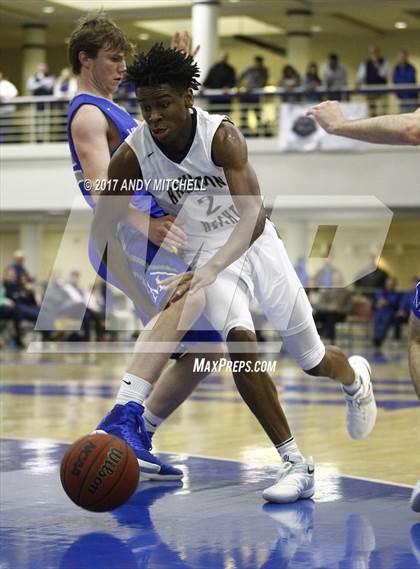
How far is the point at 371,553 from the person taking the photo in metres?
4.09

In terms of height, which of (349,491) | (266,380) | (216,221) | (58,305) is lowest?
(58,305)

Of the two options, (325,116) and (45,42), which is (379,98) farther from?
(325,116)

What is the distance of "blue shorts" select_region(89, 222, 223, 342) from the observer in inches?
208

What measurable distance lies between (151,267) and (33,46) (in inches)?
1034

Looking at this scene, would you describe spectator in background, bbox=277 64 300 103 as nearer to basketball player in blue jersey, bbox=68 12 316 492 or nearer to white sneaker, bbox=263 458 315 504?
basketball player in blue jersey, bbox=68 12 316 492

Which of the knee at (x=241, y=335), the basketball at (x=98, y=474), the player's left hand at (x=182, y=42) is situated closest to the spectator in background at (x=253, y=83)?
the player's left hand at (x=182, y=42)

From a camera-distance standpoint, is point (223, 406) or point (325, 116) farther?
point (223, 406)

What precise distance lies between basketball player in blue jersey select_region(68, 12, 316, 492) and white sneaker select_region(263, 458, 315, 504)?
13 centimetres

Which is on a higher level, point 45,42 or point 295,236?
point 45,42

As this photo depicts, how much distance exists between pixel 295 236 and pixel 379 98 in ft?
16.1

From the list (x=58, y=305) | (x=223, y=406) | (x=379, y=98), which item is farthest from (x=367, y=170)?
(x=223, y=406)

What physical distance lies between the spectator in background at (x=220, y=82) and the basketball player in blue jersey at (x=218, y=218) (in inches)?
620

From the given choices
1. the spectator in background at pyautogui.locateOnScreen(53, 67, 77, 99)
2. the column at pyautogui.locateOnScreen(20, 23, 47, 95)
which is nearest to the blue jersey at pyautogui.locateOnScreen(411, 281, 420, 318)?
the spectator in background at pyautogui.locateOnScreen(53, 67, 77, 99)

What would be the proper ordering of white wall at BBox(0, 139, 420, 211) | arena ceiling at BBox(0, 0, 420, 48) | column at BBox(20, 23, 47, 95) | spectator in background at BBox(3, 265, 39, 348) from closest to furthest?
white wall at BBox(0, 139, 420, 211)
spectator in background at BBox(3, 265, 39, 348)
arena ceiling at BBox(0, 0, 420, 48)
column at BBox(20, 23, 47, 95)
